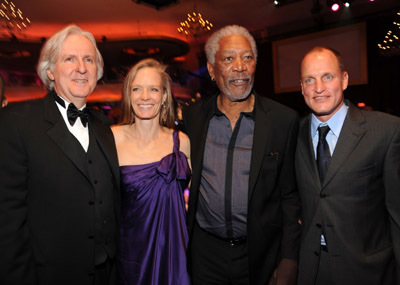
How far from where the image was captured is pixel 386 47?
25.7 feet

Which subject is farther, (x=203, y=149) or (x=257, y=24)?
(x=257, y=24)

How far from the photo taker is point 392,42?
25.2ft

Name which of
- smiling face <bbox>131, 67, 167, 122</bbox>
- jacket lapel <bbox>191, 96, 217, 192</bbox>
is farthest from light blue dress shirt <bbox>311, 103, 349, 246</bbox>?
smiling face <bbox>131, 67, 167, 122</bbox>

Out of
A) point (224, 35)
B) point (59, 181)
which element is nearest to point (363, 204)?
point (224, 35)

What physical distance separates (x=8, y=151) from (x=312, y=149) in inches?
69.7

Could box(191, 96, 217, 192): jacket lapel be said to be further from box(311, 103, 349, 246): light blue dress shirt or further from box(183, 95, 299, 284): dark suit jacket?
box(311, 103, 349, 246): light blue dress shirt

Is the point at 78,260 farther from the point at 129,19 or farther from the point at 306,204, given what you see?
the point at 129,19

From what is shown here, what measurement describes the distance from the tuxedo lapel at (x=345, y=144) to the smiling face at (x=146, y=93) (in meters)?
1.33

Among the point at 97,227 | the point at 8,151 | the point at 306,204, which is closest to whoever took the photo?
the point at 8,151

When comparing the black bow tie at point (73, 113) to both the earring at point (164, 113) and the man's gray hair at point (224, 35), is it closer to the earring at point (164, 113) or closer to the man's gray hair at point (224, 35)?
the earring at point (164, 113)

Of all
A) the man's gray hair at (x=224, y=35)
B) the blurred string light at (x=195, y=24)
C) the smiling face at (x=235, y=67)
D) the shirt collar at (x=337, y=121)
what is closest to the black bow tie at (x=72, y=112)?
the smiling face at (x=235, y=67)

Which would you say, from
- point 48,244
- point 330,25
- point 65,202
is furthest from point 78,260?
point 330,25

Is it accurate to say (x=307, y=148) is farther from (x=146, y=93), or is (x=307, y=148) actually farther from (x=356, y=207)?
(x=146, y=93)

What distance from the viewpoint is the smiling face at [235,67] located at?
2.30m
